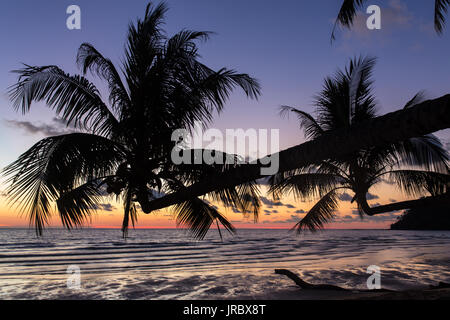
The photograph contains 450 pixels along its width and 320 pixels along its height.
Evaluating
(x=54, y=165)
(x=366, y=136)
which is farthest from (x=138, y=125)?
(x=366, y=136)

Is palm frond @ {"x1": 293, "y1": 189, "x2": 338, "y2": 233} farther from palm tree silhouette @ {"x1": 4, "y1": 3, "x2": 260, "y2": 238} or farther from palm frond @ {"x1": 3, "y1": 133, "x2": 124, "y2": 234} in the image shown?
palm frond @ {"x1": 3, "y1": 133, "x2": 124, "y2": 234}

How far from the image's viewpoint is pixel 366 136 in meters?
2.21

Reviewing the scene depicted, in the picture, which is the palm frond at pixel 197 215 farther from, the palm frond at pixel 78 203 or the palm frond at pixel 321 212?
the palm frond at pixel 321 212

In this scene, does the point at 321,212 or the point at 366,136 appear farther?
the point at 321,212

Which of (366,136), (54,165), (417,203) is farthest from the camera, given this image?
(417,203)

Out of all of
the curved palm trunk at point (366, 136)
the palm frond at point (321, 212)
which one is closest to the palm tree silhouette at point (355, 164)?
the palm frond at point (321, 212)

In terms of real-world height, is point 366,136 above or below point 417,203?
above

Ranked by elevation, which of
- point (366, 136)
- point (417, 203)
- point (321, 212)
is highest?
point (366, 136)

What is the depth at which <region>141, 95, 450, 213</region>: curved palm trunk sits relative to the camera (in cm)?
193

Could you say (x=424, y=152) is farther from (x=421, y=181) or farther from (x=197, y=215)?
(x=197, y=215)

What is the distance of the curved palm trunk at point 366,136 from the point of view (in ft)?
6.33
